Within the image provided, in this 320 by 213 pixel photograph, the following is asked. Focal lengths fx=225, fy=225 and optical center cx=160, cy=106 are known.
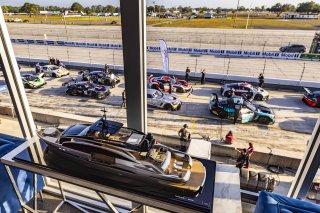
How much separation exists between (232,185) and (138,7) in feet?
10.4

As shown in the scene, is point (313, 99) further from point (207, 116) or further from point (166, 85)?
point (166, 85)

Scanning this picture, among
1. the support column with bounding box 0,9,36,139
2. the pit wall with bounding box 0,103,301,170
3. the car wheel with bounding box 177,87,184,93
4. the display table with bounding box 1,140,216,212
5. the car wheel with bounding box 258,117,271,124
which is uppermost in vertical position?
the support column with bounding box 0,9,36,139

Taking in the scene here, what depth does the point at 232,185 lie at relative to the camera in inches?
152

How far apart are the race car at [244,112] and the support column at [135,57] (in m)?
8.60

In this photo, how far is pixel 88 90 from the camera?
14195 mm

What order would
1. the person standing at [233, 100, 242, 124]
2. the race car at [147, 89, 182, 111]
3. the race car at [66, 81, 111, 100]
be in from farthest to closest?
the race car at [66, 81, 111, 100], the race car at [147, 89, 182, 111], the person standing at [233, 100, 242, 124]

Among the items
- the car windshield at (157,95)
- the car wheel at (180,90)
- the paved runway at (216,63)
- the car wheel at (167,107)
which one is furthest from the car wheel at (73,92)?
the car wheel at (180,90)

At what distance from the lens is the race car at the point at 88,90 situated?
1403 cm

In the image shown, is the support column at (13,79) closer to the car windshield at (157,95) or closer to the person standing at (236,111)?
the car windshield at (157,95)

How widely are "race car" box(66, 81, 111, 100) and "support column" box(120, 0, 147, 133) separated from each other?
11033mm

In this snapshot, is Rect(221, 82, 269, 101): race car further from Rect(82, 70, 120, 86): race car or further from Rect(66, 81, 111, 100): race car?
Rect(82, 70, 120, 86): race car

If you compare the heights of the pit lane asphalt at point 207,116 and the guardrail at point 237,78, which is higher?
the guardrail at point 237,78

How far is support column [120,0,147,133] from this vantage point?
268 centimetres

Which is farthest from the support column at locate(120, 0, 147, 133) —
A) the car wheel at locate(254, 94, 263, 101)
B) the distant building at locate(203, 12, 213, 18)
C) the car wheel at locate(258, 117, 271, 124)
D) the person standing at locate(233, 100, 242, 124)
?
the distant building at locate(203, 12, 213, 18)
